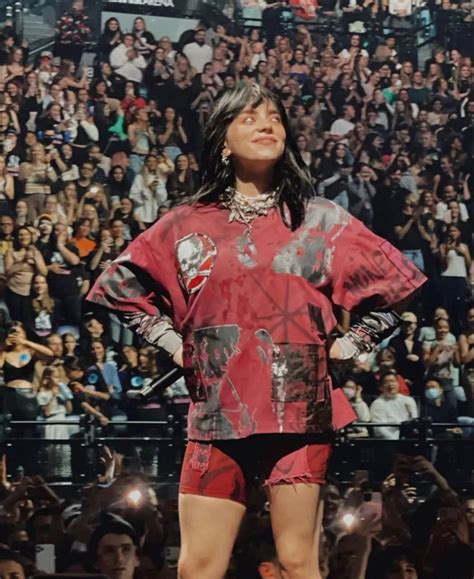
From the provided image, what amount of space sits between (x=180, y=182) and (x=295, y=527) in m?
3.18

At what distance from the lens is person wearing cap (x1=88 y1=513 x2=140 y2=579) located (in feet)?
10.7

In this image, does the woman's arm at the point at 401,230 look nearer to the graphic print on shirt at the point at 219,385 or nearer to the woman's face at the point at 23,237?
the woman's face at the point at 23,237

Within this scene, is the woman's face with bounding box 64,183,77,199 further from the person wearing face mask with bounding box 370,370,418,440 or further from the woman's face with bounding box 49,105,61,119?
the person wearing face mask with bounding box 370,370,418,440

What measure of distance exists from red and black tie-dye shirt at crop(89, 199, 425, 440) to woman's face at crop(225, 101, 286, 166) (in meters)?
0.09

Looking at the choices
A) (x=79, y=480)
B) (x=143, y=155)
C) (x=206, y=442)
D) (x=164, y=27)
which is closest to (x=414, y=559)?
(x=79, y=480)

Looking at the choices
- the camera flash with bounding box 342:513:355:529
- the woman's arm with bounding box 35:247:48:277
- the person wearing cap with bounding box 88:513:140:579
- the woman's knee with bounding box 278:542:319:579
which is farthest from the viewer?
the woman's arm with bounding box 35:247:48:277

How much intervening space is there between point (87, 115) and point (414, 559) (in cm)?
235

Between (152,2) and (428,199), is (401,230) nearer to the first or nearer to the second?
(428,199)

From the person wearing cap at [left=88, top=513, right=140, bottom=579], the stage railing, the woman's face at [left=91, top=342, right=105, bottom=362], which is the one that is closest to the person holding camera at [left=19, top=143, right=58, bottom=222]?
the woman's face at [left=91, top=342, right=105, bottom=362]

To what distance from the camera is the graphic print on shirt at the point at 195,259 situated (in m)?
1.81

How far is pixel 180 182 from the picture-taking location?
189 inches

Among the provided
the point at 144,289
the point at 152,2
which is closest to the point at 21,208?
the point at 152,2

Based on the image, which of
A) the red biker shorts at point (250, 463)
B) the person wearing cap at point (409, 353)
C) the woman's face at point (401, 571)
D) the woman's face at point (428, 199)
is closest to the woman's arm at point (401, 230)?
the woman's face at point (428, 199)

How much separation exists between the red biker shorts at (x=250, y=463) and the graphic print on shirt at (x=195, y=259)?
25 cm
